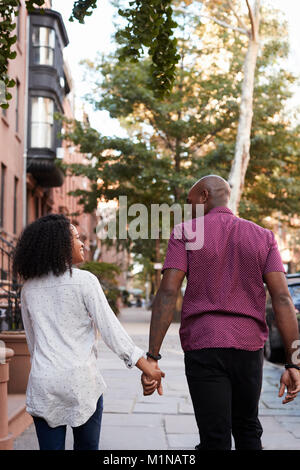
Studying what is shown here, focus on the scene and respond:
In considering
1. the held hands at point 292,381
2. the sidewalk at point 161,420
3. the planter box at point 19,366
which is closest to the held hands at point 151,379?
the held hands at point 292,381

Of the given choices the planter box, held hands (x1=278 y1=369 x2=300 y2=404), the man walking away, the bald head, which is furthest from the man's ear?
the planter box

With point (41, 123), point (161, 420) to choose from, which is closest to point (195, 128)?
point (41, 123)

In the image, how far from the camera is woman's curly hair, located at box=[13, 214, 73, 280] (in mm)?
3424

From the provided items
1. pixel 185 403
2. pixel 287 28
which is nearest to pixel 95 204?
pixel 287 28

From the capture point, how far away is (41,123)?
90.8 ft

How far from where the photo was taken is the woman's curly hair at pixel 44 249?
135 inches

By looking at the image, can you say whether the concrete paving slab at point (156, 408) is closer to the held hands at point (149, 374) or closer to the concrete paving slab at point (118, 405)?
the concrete paving slab at point (118, 405)

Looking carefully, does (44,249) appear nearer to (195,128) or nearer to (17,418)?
(17,418)

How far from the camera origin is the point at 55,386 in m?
3.28

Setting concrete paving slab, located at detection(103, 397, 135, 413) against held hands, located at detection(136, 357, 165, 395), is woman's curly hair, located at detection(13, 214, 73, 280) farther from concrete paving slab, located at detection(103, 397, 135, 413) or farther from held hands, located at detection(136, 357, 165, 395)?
concrete paving slab, located at detection(103, 397, 135, 413)

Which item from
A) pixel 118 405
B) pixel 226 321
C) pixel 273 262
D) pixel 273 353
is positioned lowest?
pixel 273 353

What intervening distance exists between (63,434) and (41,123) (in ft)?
Answer: 82.5

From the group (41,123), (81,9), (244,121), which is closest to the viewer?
(81,9)
